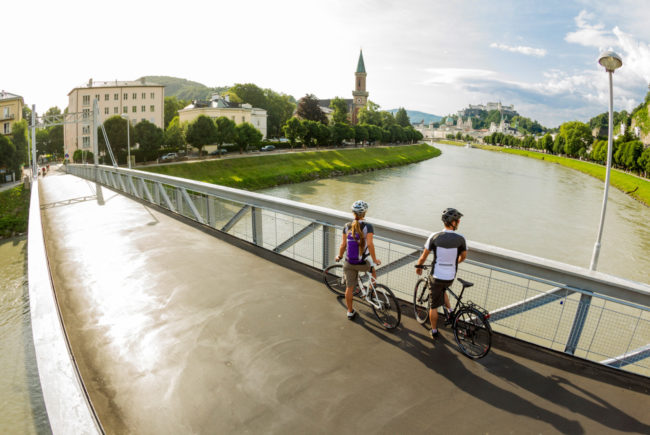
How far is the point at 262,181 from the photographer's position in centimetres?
4291

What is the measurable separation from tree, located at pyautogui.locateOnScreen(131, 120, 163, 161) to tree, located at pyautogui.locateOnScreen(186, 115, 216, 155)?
365 cm

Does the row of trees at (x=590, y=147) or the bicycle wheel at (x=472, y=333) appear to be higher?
the row of trees at (x=590, y=147)

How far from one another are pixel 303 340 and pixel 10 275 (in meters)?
15.6

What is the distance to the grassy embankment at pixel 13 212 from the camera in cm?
2245

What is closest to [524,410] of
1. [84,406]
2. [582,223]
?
[84,406]

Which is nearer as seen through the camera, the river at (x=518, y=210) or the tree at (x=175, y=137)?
the river at (x=518, y=210)

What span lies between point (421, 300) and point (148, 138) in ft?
163

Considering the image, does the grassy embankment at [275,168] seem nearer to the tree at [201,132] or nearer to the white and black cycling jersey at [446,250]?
the tree at [201,132]

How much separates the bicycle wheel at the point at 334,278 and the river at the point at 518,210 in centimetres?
1583

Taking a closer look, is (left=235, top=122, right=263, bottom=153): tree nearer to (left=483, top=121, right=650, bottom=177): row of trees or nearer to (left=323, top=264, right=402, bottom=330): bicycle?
(left=483, top=121, right=650, bottom=177): row of trees

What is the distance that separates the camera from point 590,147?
103m

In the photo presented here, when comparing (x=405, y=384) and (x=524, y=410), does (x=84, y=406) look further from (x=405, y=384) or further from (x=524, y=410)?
(x=524, y=410)

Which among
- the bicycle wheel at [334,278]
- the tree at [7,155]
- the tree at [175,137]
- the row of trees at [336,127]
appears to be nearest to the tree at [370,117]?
the row of trees at [336,127]

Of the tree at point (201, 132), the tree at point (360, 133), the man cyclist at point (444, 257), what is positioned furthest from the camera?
the tree at point (360, 133)
